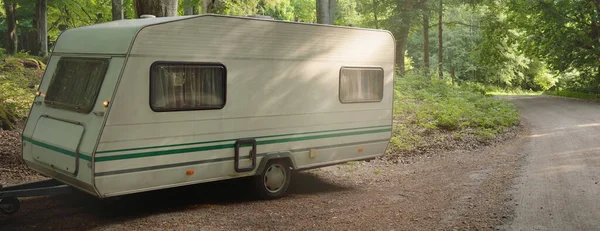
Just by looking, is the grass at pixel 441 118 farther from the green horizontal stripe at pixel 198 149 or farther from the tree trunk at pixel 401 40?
the tree trunk at pixel 401 40

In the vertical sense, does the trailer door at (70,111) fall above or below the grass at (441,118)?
above

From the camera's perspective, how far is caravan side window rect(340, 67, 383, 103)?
9.04m

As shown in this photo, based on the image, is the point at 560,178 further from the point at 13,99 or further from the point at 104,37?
the point at 13,99

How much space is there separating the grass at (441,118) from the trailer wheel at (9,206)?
26.8 ft

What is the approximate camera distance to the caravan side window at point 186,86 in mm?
6805

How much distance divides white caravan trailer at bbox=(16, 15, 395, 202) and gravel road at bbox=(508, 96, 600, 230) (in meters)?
2.87

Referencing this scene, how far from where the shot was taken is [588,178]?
9758 millimetres

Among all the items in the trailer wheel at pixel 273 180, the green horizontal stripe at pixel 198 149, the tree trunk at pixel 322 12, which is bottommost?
the trailer wheel at pixel 273 180

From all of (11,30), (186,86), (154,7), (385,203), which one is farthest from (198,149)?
(11,30)

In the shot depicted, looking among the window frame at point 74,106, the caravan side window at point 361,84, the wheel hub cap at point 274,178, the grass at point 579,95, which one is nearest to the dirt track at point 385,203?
the wheel hub cap at point 274,178

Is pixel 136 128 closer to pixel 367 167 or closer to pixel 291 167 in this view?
pixel 291 167

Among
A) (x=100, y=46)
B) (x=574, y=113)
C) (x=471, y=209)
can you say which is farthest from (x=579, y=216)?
(x=574, y=113)

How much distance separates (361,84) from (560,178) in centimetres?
390

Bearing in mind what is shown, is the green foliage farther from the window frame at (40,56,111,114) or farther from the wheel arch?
the wheel arch
